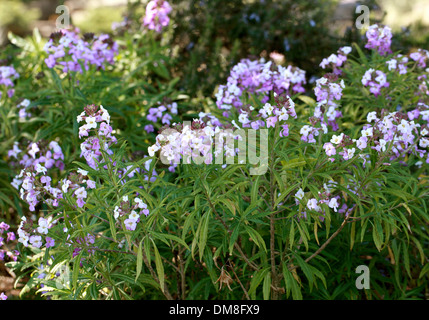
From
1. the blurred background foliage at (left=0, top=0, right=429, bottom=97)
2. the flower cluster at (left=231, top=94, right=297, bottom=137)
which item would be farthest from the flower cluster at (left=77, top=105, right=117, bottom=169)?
the blurred background foliage at (left=0, top=0, right=429, bottom=97)

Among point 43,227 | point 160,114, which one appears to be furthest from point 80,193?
point 160,114

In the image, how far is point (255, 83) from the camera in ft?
10.6

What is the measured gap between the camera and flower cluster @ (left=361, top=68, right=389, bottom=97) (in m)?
2.96

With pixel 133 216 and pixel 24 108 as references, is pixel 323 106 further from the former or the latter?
pixel 24 108

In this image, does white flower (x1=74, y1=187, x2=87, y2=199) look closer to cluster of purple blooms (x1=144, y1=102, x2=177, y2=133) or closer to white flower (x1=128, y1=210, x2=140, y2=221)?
white flower (x1=128, y1=210, x2=140, y2=221)

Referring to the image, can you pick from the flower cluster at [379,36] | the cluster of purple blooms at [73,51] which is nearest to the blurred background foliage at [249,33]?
the cluster of purple blooms at [73,51]

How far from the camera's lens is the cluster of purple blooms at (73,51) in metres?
3.32

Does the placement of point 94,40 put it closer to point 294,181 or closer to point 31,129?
point 31,129

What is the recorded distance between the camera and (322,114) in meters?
2.78

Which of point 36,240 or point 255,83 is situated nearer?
point 36,240

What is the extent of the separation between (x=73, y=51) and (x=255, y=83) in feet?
3.98

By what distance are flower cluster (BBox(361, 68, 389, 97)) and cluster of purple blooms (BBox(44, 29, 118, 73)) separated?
5.83 feet
